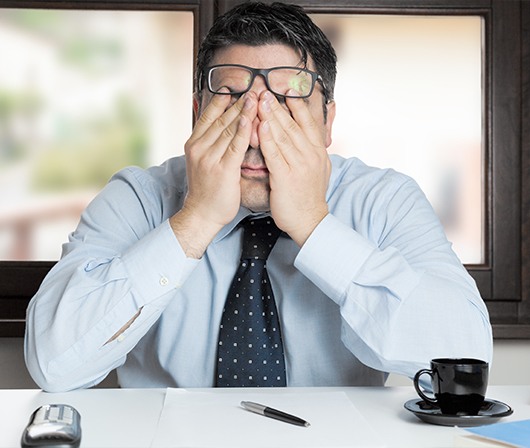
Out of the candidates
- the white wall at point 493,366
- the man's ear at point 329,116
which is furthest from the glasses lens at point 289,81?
the white wall at point 493,366

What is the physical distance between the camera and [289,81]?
56.6 inches

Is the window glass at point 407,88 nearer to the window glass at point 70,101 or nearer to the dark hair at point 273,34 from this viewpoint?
the window glass at point 70,101

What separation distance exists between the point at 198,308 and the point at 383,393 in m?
0.45

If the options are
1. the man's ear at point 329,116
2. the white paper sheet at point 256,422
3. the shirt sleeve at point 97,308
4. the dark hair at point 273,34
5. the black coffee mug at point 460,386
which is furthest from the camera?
the man's ear at point 329,116

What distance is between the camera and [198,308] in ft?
4.93

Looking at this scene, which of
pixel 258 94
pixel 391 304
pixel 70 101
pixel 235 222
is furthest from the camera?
pixel 70 101

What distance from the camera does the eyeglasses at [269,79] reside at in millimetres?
1422

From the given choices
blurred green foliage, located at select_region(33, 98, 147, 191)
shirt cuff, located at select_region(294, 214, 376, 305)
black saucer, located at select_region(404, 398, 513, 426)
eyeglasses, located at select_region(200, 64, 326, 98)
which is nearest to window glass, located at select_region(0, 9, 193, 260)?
→ blurred green foliage, located at select_region(33, 98, 147, 191)

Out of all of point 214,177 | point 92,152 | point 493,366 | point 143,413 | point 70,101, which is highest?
point 70,101

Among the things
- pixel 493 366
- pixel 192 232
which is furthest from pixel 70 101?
pixel 493 366

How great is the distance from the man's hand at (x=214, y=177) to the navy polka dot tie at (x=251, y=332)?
0.12 metres

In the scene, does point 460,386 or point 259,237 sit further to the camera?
point 259,237

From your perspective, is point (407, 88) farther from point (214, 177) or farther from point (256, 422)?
point (256, 422)

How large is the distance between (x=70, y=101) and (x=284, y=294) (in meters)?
0.92
